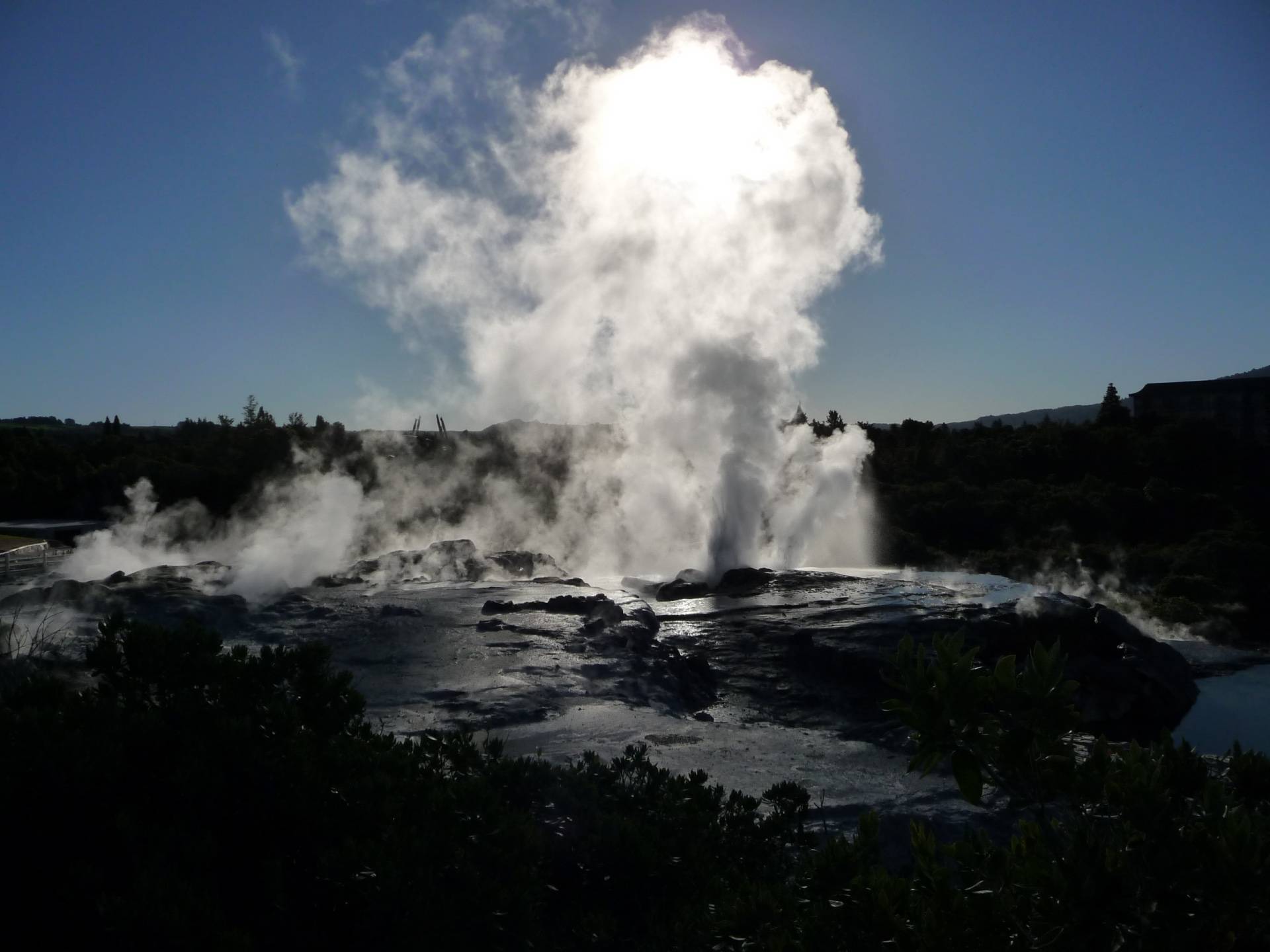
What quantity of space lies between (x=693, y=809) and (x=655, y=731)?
336 centimetres

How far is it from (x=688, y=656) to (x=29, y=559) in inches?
602

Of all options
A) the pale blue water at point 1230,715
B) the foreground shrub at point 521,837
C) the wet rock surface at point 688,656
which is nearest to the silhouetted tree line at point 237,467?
the wet rock surface at point 688,656

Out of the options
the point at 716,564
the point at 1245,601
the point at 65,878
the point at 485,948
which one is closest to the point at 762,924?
the point at 485,948

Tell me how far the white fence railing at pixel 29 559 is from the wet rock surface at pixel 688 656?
6.15m

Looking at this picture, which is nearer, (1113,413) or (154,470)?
(154,470)

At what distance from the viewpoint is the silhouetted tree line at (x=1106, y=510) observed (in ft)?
78.8

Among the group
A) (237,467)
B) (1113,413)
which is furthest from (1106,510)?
(237,467)

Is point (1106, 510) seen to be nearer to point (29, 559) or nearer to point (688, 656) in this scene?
point (688, 656)

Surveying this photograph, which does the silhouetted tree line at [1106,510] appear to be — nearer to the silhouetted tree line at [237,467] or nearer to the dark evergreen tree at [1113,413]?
the dark evergreen tree at [1113,413]

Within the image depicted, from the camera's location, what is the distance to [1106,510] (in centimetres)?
3042

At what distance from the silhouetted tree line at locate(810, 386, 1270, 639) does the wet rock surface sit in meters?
A: 12.6

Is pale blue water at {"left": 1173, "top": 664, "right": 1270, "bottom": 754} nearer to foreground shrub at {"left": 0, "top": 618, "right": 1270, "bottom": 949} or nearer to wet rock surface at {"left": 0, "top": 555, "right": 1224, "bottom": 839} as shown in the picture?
wet rock surface at {"left": 0, "top": 555, "right": 1224, "bottom": 839}

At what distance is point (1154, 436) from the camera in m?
36.2

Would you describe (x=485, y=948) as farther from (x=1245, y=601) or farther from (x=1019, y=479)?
(x=1019, y=479)
